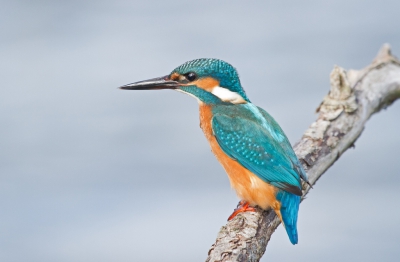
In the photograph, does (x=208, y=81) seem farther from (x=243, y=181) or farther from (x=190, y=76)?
(x=243, y=181)

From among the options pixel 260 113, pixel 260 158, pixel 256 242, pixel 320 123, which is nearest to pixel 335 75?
pixel 320 123

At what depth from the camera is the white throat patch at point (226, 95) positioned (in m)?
3.23

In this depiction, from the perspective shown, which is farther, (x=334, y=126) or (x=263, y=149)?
(x=334, y=126)

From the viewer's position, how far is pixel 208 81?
3213 mm

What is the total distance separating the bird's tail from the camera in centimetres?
284

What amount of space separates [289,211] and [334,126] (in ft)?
2.48

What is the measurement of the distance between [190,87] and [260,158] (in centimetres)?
50

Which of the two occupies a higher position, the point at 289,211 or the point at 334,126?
the point at 334,126

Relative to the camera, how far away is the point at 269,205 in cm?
296

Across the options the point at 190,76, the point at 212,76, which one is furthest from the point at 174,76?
the point at 212,76

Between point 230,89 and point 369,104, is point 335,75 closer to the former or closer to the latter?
point 369,104

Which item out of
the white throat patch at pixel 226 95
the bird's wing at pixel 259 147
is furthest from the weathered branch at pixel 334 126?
the white throat patch at pixel 226 95

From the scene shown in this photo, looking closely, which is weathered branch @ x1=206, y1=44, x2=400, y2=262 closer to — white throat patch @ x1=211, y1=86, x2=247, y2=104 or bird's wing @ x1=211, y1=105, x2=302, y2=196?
bird's wing @ x1=211, y1=105, x2=302, y2=196

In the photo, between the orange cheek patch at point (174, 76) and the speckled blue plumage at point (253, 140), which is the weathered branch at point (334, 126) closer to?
the speckled blue plumage at point (253, 140)
